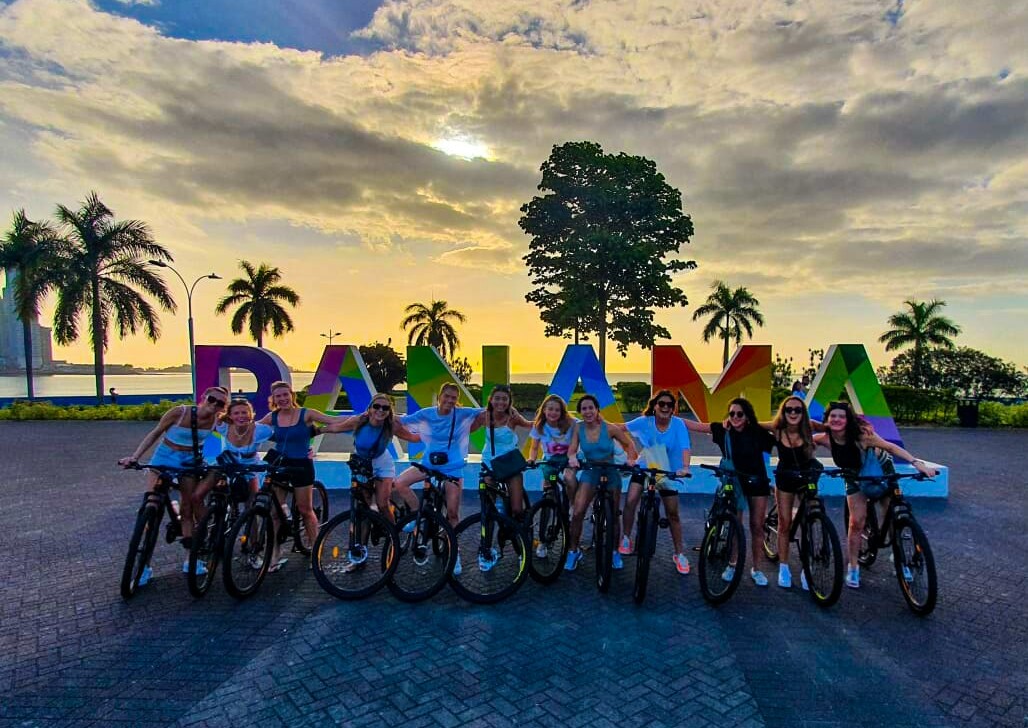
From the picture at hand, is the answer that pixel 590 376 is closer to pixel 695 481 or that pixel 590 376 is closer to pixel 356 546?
pixel 695 481

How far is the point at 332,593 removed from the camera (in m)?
4.71

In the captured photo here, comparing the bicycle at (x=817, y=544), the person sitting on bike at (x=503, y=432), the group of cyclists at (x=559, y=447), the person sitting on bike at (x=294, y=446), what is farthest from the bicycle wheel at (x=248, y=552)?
the bicycle at (x=817, y=544)

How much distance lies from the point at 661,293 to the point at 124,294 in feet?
85.2

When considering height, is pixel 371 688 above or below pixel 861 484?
below

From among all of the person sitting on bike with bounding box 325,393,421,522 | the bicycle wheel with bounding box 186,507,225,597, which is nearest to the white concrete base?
the person sitting on bike with bounding box 325,393,421,522

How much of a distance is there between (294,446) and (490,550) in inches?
83.6

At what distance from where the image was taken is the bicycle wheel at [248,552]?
464cm

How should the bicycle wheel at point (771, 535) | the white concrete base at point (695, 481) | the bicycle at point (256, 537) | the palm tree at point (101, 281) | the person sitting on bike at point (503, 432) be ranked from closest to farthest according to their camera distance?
the bicycle at point (256, 537), the person sitting on bike at point (503, 432), the bicycle wheel at point (771, 535), the white concrete base at point (695, 481), the palm tree at point (101, 281)

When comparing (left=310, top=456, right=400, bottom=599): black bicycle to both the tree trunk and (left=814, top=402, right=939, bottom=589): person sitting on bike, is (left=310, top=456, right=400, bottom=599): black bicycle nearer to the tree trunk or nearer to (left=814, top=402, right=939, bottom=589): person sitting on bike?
(left=814, top=402, right=939, bottom=589): person sitting on bike

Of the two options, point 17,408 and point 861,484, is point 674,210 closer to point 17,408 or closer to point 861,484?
point 861,484

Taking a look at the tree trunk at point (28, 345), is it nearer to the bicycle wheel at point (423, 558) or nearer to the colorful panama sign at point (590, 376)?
the colorful panama sign at point (590, 376)

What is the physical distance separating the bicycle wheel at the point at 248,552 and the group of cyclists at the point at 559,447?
0.41m

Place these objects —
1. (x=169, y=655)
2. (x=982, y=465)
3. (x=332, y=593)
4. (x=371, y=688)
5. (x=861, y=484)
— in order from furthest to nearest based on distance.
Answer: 1. (x=982, y=465)
2. (x=861, y=484)
3. (x=332, y=593)
4. (x=169, y=655)
5. (x=371, y=688)

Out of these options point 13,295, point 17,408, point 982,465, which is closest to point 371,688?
point 982,465
